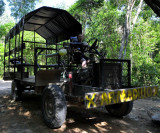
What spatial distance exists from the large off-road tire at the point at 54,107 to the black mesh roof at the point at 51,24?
2.55 metres

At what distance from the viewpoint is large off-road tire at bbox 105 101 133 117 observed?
3998mm

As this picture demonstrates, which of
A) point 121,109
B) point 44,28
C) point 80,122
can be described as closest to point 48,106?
point 80,122

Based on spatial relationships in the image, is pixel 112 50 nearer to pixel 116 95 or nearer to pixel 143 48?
pixel 143 48

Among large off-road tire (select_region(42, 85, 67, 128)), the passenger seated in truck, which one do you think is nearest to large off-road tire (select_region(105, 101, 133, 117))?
the passenger seated in truck

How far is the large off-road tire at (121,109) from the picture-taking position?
400cm

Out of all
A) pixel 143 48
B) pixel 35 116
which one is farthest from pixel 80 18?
pixel 35 116

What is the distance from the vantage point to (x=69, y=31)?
6.22 meters

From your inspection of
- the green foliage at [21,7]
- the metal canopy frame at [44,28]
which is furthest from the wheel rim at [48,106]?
the green foliage at [21,7]

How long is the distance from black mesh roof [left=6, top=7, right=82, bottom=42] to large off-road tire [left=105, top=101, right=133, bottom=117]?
2.78m

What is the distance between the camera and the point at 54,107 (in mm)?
3229

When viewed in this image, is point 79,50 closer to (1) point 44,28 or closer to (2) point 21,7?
(1) point 44,28

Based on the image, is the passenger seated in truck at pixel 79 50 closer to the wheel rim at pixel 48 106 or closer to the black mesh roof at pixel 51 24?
the wheel rim at pixel 48 106

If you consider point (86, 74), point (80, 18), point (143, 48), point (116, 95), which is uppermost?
point (80, 18)

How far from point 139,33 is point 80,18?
18.2ft
